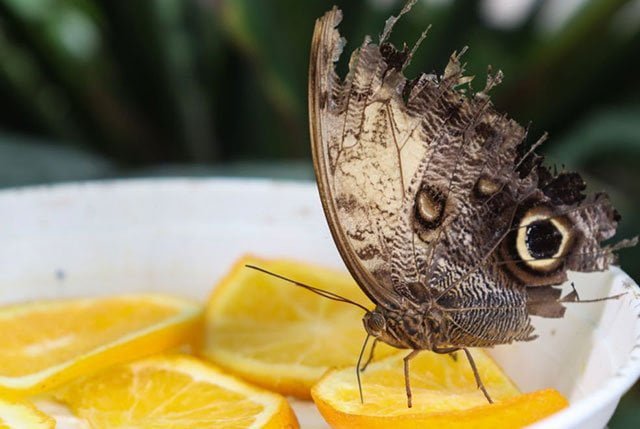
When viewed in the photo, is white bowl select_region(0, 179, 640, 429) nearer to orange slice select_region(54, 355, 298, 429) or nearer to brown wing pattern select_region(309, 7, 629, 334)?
orange slice select_region(54, 355, 298, 429)

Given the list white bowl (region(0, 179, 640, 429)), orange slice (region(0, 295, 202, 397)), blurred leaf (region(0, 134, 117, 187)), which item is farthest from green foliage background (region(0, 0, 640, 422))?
orange slice (region(0, 295, 202, 397))

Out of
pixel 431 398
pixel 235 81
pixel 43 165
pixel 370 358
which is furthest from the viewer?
pixel 235 81

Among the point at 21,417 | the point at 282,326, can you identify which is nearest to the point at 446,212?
the point at 282,326

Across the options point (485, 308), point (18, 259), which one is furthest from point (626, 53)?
point (18, 259)

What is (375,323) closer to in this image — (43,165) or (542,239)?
(542,239)

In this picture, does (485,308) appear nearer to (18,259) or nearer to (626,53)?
(18,259)

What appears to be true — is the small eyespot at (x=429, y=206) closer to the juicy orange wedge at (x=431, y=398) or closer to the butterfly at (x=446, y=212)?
the butterfly at (x=446, y=212)
